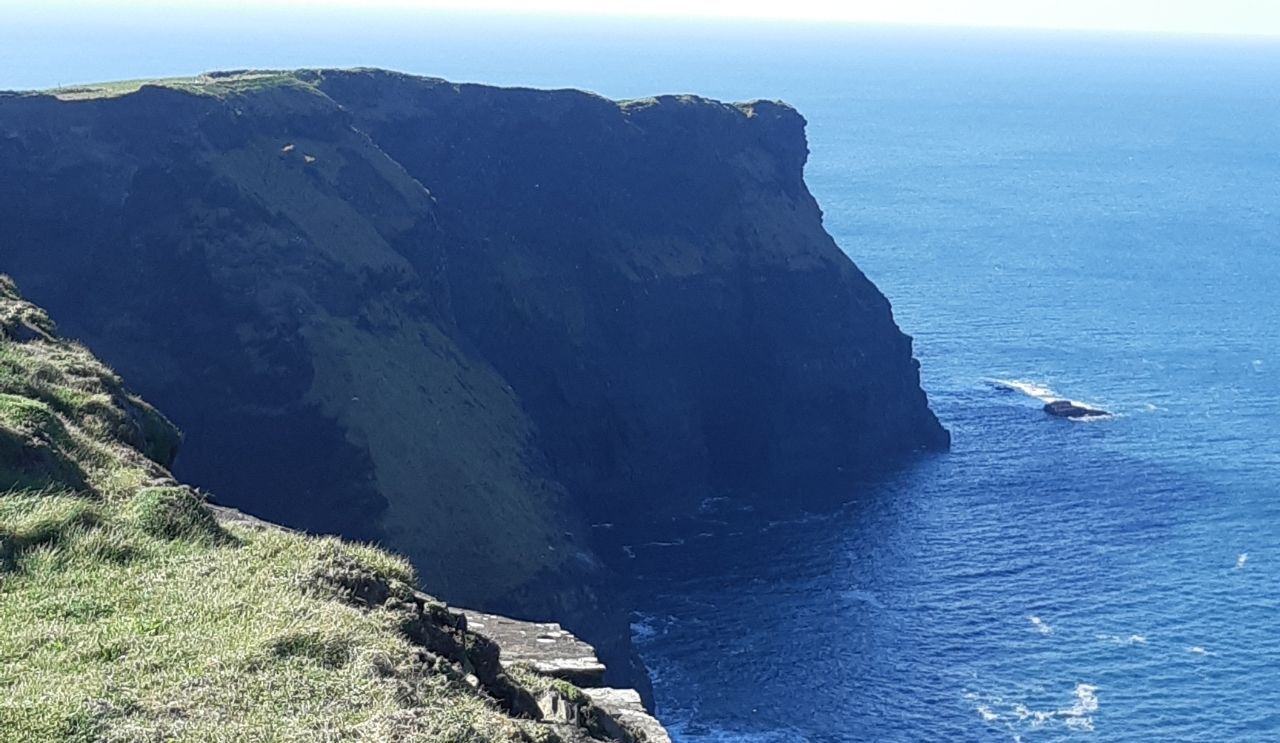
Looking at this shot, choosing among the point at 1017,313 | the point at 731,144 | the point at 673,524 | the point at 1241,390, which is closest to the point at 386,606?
the point at 673,524

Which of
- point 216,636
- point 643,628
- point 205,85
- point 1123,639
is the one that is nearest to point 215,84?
point 205,85

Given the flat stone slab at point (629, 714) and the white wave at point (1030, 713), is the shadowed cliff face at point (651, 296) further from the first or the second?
the flat stone slab at point (629, 714)

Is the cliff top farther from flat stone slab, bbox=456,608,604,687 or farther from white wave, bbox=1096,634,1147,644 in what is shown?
flat stone slab, bbox=456,608,604,687

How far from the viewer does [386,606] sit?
19.7m

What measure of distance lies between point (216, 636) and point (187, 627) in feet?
1.92

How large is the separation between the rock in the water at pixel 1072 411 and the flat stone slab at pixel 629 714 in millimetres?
101973

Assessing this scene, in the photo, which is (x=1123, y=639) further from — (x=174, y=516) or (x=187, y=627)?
(x=187, y=627)

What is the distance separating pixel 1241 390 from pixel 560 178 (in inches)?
2502

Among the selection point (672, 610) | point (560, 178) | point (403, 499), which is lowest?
point (672, 610)

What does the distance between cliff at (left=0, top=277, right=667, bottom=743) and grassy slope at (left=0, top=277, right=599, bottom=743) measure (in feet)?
0.11

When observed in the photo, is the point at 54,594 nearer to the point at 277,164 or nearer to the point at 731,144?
the point at 277,164

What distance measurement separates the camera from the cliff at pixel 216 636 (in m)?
15.7

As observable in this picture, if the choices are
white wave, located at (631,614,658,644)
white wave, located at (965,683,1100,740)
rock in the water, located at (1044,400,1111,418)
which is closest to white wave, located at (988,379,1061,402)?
rock in the water, located at (1044,400,1111,418)

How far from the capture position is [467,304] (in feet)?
337
